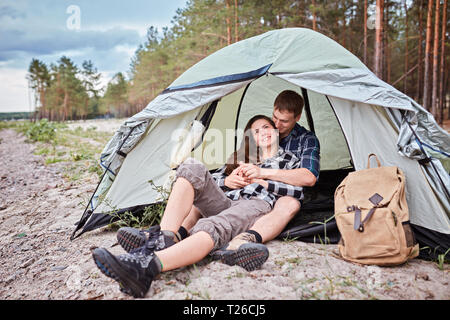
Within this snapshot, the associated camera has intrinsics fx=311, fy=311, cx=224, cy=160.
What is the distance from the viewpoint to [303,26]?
11633 millimetres

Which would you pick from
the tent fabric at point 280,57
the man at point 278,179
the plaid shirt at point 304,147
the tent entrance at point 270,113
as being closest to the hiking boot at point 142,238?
the man at point 278,179

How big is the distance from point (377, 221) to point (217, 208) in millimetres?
1122

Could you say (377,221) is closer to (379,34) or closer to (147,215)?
(147,215)

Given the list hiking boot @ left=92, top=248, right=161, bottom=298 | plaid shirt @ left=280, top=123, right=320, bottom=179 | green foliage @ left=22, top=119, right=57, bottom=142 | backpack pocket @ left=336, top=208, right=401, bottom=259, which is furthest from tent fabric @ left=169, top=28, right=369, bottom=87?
green foliage @ left=22, top=119, right=57, bottom=142

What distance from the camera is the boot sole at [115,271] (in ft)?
5.15

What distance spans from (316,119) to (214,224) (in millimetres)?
2694

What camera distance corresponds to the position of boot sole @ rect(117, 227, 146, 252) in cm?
198

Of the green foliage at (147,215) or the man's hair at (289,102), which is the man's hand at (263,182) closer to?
the man's hair at (289,102)

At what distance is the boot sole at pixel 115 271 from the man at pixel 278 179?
345 mm

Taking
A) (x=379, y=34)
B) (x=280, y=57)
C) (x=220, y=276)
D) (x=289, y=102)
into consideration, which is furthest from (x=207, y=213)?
(x=379, y=34)

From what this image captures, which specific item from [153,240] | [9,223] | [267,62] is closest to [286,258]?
[153,240]

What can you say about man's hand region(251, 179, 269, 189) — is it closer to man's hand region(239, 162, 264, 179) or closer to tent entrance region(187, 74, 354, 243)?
man's hand region(239, 162, 264, 179)

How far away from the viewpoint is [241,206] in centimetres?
241
